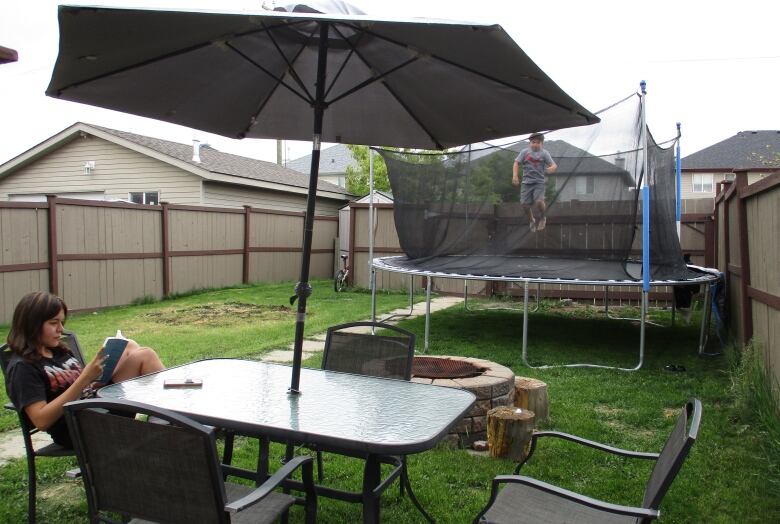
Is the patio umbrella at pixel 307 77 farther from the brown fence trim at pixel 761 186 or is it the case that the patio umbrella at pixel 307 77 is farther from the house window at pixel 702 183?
the house window at pixel 702 183

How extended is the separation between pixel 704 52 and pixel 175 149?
18.6m

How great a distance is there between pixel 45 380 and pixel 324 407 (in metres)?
1.11

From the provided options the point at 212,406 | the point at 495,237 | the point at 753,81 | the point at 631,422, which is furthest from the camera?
the point at 753,81

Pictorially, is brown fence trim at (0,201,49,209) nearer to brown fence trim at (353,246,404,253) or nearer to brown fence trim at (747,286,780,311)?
brown fence trim at (353,246,404,253)

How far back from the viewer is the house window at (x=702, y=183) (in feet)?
98.1

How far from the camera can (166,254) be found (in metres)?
10.4

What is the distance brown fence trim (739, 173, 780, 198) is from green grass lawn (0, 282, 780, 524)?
149 centimetres

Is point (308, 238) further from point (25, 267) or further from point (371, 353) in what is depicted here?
point (25, 267)

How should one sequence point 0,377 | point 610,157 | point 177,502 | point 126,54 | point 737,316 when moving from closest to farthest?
point 177,502
point 126,54
point 0,377
point 737,316
point 610,157

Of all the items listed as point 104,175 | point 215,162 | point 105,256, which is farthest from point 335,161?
point 105,256

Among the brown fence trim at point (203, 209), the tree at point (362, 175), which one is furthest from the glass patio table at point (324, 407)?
the tree at point (362, 175)

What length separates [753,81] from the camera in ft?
81.9

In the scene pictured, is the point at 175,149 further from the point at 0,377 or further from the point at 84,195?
the point at 0,377

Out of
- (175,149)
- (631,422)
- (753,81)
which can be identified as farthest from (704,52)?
(631,422)
